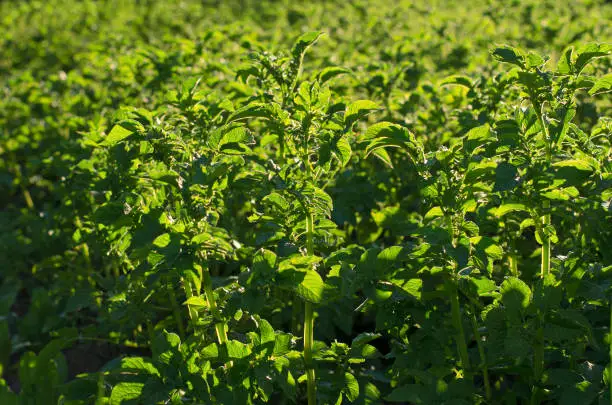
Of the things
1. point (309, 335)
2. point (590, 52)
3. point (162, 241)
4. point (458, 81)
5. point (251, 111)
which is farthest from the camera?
point (458, 81)

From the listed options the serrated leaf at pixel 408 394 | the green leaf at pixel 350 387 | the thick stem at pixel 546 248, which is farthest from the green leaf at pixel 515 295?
the green leaf at pixel 350 387

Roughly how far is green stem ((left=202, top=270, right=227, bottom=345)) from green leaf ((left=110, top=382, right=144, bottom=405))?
1.00ft

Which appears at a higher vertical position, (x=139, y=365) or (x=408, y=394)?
(x=139, y=365)

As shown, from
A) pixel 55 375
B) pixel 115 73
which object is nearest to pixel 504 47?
pixel 55 375

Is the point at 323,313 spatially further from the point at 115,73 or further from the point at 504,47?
the point at 115,73

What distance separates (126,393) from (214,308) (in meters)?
0.39

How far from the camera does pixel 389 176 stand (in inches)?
152

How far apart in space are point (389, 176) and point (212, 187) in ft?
5.59

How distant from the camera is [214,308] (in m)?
2.46

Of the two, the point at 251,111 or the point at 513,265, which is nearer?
the point at 251,111

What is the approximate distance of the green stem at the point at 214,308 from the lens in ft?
8.00

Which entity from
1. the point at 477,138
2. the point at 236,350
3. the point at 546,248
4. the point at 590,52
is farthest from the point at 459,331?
the point at 590,52

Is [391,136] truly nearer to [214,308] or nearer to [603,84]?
A: [603,84]

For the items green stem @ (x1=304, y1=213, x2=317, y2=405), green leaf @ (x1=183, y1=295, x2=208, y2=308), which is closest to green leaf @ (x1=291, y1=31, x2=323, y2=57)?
green stem @ (x1=304, y1=213, x2=317, y2=405)
